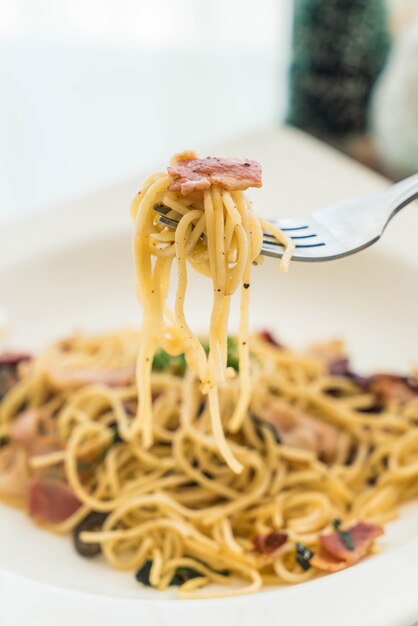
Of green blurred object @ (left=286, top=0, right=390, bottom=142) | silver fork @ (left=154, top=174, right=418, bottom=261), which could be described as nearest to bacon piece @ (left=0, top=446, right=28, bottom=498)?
silver fork @ (left=154, top=174, right=418, bottom=261)

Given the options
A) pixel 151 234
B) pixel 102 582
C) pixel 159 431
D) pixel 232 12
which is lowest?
pixel 102 582

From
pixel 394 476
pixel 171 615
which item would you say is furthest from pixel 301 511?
pixel 171 615

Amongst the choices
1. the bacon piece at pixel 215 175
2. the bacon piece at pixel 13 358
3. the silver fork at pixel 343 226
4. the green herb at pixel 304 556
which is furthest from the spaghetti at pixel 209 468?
the bacon piece at pixel 215 175

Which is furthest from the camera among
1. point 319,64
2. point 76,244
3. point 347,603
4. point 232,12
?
point 232,12

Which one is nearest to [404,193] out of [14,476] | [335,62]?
[14,476]

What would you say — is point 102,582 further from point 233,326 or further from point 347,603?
point 233,326
